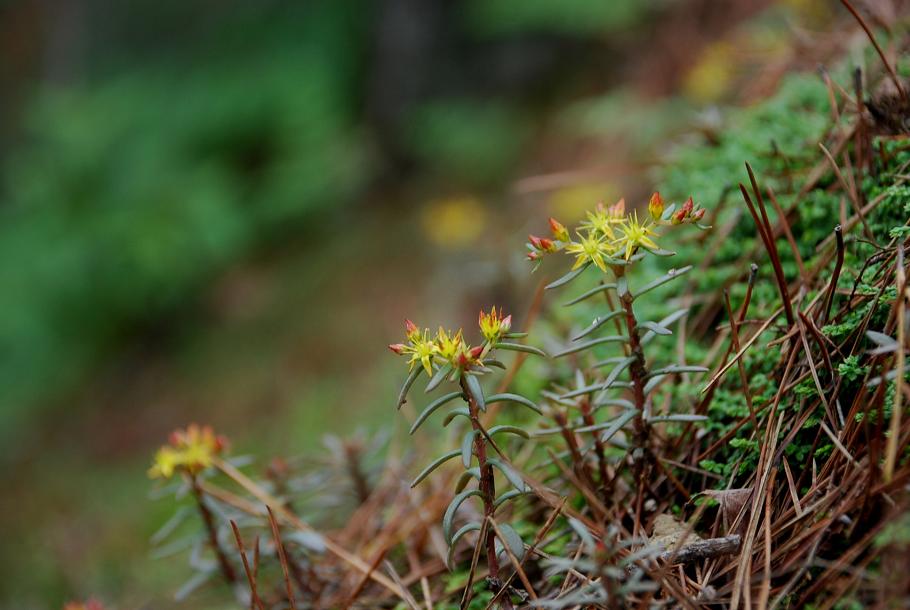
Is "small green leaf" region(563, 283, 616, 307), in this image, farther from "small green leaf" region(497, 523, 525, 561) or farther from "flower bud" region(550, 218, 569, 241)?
"small green leaf" region(497, 523, 525, 561)

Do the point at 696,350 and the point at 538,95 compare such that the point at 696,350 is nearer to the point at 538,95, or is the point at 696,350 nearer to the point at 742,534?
the point at 742,534

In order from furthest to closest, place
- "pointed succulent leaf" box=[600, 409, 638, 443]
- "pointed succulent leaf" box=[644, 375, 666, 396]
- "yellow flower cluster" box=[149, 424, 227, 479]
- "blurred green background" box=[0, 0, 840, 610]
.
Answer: "blurred green background" box=[0, 0, 840, 610] < "yellow flower cluster" box=[149, 424, 227, 479] < "pointed succulent leaf" box=[644, 375, 666, 396] < "pointed succulent leaf" box=[600, 409, 638, 443]

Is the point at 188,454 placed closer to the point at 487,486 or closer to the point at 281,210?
the point at 487,486

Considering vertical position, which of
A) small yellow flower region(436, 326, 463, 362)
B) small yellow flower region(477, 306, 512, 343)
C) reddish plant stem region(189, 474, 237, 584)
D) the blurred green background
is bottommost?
reddish plant stem region(189, 474, 237, 584)

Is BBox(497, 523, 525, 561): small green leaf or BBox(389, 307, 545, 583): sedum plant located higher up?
BBox(389, 307, 545, 583): sedum plant

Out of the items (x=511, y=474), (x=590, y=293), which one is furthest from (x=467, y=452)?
(x=590, y=293)

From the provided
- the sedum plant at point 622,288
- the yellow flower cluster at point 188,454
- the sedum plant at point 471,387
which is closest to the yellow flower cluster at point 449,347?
the sedum plant at point 471,387

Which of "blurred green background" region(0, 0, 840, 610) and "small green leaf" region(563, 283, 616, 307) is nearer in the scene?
"small green leaf" region(563, 283, 616, 307)

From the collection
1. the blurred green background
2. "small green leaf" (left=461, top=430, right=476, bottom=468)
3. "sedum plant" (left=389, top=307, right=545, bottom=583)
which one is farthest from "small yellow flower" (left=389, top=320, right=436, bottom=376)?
the blurred green background
